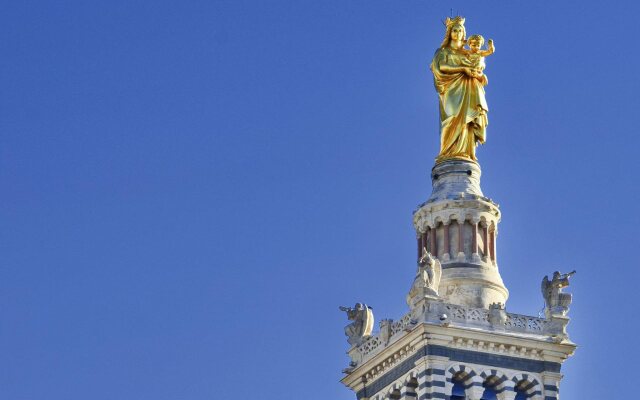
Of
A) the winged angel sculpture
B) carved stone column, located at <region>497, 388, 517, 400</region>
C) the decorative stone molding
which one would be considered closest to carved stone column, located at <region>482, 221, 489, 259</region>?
the winged angel sculpture

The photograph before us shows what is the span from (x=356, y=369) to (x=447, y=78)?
13806 mm

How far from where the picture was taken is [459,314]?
285 ft

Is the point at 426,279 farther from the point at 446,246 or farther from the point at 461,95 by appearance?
the point at 461,95

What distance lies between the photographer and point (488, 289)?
89.0 m

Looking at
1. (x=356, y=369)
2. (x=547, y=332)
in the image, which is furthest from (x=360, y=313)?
(x=547, y=332)

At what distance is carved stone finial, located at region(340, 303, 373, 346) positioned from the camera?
299ft

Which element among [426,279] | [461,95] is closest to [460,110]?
[461,95]

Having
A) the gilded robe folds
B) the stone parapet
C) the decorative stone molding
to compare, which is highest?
the gilded robe folds

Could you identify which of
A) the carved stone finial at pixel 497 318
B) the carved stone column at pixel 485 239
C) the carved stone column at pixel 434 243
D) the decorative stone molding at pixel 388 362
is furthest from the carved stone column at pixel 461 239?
the decorative stone molding at pixel 388 362

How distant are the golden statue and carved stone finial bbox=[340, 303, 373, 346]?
764cm

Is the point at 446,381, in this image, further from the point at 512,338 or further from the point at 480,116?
the point at 480,116

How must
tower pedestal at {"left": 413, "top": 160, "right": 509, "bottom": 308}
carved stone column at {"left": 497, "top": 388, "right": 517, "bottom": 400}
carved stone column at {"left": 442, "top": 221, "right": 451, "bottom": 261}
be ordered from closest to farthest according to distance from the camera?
1. carved stone column at {"left": 497, "top": 388, "right": 517, "bottom": 400}
2. tower pedestal at {"left": 413, "top": 160, "right": 509, "bottom": 308}
3. carved stone column at {"left": 442, "top": 221, "right": 451, "bottom": 261}

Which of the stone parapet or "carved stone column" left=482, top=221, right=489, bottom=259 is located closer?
the stone parapet

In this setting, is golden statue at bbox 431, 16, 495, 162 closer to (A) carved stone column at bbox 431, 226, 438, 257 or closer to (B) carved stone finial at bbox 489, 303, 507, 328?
(A) carved stone column at bbox 431, 226, 438, 257
